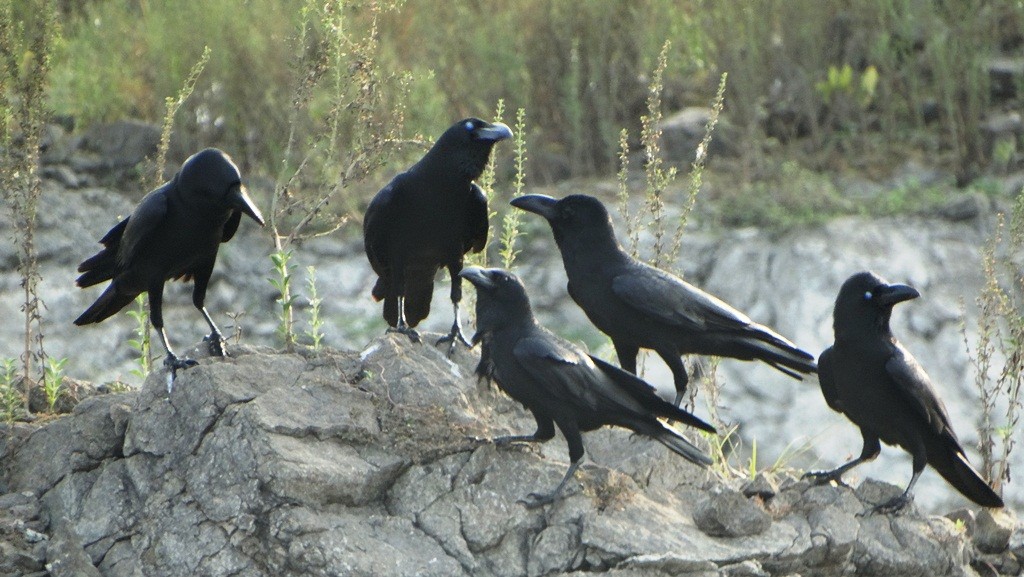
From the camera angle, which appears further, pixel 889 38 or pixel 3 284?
pixel 889 38

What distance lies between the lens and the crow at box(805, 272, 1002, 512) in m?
6.22

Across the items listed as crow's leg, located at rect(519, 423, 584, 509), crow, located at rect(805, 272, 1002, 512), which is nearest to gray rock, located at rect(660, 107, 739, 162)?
crow, located at rect(805, 272, 1002, 512)

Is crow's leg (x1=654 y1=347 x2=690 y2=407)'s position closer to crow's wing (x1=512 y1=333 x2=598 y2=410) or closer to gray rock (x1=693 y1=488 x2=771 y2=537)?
gray rock (x1=693 y1=488 x2=771 y2=537)

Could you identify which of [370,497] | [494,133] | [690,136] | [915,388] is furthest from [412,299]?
[690,136]

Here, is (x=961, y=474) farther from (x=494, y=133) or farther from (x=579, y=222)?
(x=494, y=133)

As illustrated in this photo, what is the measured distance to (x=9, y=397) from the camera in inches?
259

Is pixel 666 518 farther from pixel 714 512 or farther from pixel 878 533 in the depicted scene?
pixel 878 533

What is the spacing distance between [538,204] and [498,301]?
85 centimetres

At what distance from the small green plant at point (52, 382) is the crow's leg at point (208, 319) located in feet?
2.25

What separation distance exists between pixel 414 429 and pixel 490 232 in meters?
1.40

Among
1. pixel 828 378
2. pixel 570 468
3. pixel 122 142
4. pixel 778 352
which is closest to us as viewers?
pixel 570 468

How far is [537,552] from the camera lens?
18.3 feet

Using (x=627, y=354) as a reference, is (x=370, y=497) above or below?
below

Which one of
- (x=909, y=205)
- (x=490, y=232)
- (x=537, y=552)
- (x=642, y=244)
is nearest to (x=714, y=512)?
(x=537, y=552)
